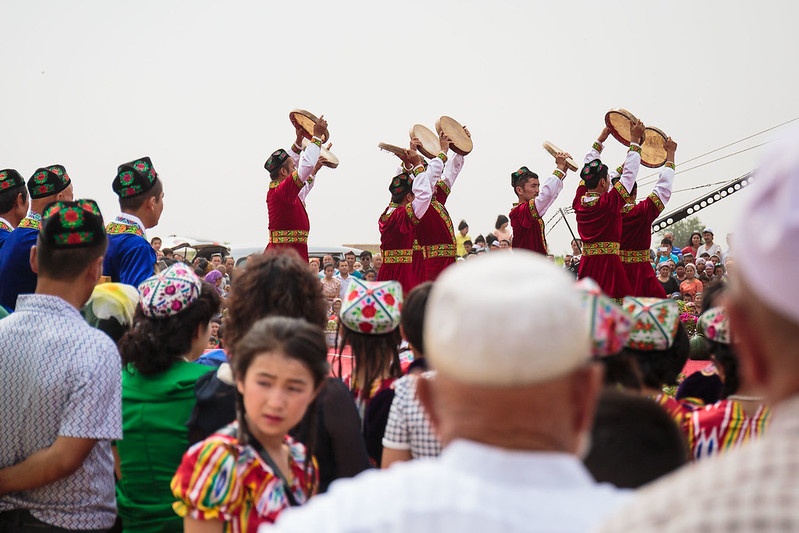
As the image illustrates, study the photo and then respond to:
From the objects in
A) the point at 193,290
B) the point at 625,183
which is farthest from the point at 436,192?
the point at 193,290

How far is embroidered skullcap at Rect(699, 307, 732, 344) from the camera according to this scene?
301 centimetres

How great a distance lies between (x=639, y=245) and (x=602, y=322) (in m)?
8.06

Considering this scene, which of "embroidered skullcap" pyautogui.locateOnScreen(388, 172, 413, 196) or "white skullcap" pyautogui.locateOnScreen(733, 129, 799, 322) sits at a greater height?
"embroidered skullcap" pyautogui.locateOnScreen(388, 172, 413, 196)

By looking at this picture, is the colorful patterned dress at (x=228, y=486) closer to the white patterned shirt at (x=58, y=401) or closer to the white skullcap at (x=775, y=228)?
the white patterned shirt at (x=58, y=401)

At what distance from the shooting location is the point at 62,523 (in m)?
2.72

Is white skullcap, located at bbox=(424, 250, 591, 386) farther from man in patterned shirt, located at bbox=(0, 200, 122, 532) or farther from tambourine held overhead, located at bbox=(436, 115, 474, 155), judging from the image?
tambourine held overhead, located at bbox=(436, 115, 474, 155)

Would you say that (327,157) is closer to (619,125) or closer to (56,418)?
(619,125)

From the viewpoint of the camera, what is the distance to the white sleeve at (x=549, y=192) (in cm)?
1029

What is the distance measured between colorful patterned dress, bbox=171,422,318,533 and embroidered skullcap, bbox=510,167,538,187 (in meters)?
8.96

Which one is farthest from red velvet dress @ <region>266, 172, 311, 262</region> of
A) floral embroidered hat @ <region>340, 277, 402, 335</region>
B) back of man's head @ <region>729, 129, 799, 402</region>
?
back of man's head @ <region>729, 129, 799, 402</region>

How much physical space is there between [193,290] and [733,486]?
2.48 metres

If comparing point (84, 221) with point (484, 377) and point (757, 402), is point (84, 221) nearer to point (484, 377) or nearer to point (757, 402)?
point (757, 402)

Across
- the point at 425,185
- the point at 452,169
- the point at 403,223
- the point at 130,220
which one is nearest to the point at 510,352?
the point at 130,220

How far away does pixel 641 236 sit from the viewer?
398 inches
